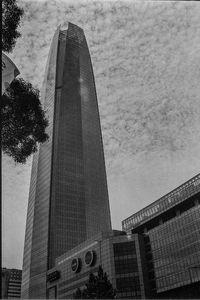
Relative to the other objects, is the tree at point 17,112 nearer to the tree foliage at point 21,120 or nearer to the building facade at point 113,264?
the tree foliage at point 21,120

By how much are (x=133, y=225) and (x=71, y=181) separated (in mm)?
66162

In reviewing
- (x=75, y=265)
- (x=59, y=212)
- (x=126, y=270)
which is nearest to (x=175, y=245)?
(x=126, y=270)

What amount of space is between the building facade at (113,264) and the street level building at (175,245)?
3.56 meters

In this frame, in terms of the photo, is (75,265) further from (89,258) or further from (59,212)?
(59,212)

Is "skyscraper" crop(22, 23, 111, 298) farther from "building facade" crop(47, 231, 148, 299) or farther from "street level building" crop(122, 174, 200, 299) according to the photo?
"street level building" crop(122, 174, 200, 299)

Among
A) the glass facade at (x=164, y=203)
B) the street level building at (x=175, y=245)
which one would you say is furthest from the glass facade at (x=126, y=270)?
the glass facade at (x=164, y=203)

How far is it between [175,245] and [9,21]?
9293cm

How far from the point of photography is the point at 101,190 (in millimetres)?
199125

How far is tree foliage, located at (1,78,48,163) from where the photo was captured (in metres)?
19.4

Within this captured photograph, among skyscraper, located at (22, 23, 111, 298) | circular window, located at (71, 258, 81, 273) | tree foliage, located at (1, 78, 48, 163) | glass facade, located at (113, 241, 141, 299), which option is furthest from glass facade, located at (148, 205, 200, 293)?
tree foliage, located at (1, 78, 48, 163)

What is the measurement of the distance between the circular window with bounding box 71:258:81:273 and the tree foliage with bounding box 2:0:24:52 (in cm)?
12000

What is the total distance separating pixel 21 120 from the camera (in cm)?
1977

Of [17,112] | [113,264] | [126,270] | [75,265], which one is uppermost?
[75,265]

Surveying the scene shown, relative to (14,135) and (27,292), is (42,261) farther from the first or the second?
(14,135)
